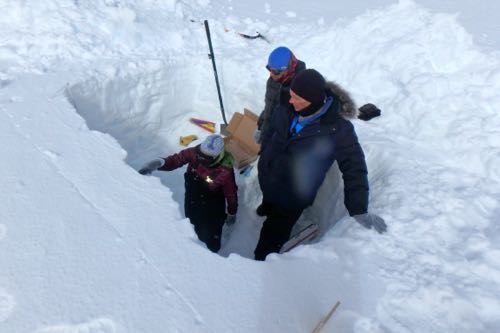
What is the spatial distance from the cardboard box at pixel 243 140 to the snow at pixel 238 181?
30cm

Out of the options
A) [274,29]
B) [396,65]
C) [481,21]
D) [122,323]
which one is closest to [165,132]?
[274,29]

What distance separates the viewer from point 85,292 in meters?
2.46

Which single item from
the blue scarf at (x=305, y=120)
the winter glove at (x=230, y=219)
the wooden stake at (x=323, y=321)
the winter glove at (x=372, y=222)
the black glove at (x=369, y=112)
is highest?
the blue scarf at (x=305, y=120)


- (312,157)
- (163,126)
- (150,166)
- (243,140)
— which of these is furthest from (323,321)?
(163,126)

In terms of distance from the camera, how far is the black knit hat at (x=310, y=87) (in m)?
3.16

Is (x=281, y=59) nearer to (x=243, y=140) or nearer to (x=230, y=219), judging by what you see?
(x=243, y=140)

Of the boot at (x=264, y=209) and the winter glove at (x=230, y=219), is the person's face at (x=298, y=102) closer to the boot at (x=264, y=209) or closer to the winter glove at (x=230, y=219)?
the boot at (x=264, y=209)

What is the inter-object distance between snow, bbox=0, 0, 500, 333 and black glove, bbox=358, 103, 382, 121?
109mm

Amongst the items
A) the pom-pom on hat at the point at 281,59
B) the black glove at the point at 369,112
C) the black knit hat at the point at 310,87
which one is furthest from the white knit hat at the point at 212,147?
the black glove at the point at 369,112

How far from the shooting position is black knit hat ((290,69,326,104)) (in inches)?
124

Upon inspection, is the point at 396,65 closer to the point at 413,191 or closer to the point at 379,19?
the point at 379,19

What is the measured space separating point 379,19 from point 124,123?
457cm

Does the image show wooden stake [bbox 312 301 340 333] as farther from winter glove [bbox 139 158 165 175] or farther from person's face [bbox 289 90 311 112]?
winter glove [bbox 139 158 165 175]

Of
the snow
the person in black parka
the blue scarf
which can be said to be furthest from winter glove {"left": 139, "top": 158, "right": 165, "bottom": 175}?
the blue scarf
